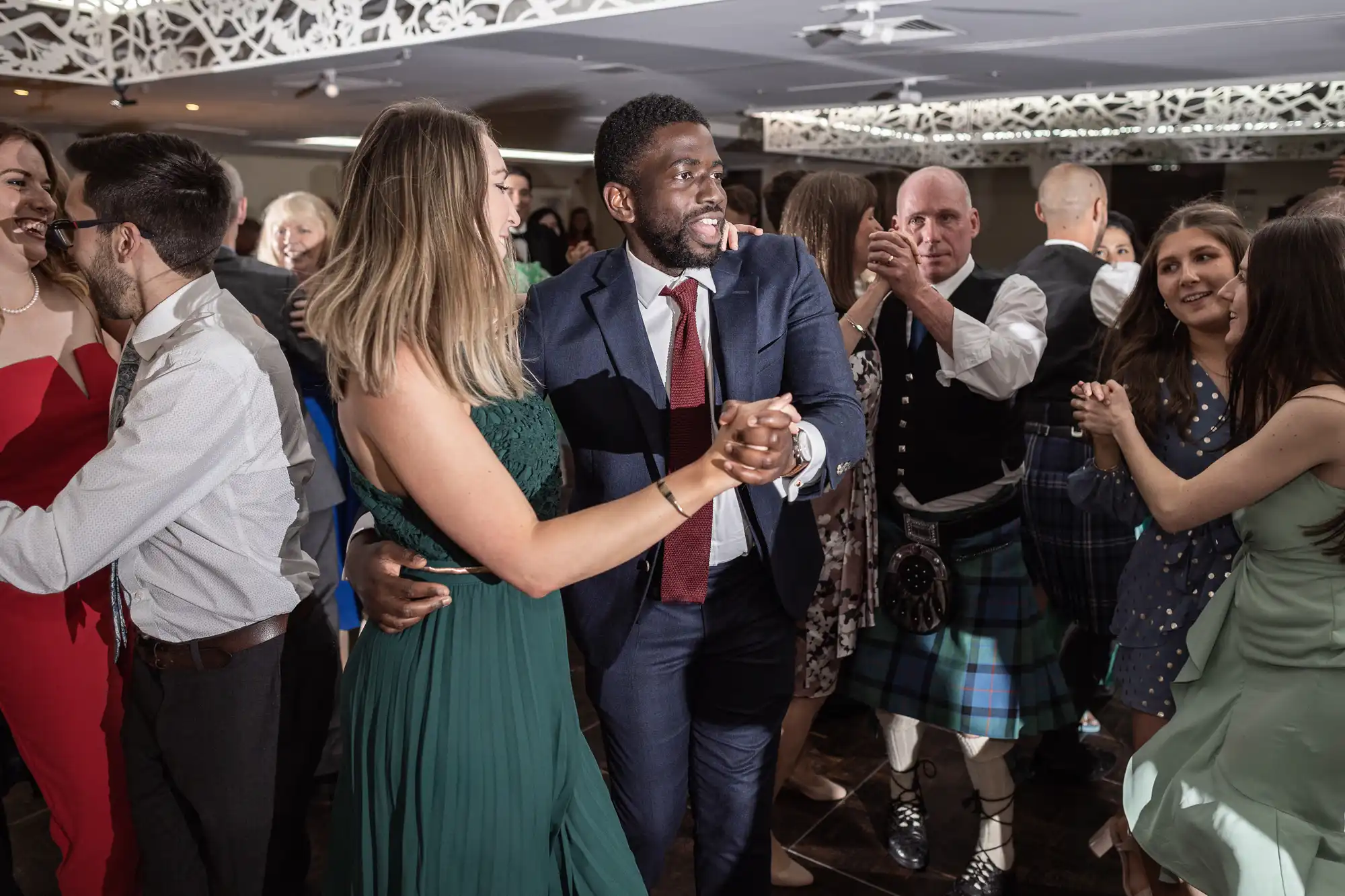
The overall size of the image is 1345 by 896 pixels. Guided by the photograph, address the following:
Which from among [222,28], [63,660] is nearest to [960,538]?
[63,660]

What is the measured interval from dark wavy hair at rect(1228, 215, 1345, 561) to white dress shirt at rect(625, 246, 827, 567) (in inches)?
37.6

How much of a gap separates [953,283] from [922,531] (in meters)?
0.63

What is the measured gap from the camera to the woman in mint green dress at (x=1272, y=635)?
5.34ft

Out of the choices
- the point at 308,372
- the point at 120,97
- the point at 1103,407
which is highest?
the point at 120,97

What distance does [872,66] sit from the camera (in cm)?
709

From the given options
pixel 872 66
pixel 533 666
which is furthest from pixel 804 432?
pixel 872 66

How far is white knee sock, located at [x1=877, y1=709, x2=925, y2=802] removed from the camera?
8.83 ft

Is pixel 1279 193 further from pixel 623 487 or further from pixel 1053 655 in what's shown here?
pixel 623 487

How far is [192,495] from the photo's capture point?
5.34 feet

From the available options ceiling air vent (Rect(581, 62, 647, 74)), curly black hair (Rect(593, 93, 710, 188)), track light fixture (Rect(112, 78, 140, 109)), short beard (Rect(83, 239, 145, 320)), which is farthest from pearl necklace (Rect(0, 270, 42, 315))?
track light fixture (Rect(112, 78, 140, 109))

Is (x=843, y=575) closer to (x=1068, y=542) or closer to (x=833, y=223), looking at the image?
(x=1068, y=542)

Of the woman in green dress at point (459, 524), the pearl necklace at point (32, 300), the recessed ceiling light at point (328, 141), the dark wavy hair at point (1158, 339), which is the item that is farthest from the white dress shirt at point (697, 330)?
the recessed ceiling light at point (328, 141)

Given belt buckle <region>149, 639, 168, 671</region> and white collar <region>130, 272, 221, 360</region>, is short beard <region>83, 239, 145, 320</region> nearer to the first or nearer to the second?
white collar <region>130, 272, 221, 360</region>

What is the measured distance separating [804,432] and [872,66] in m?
6.15
